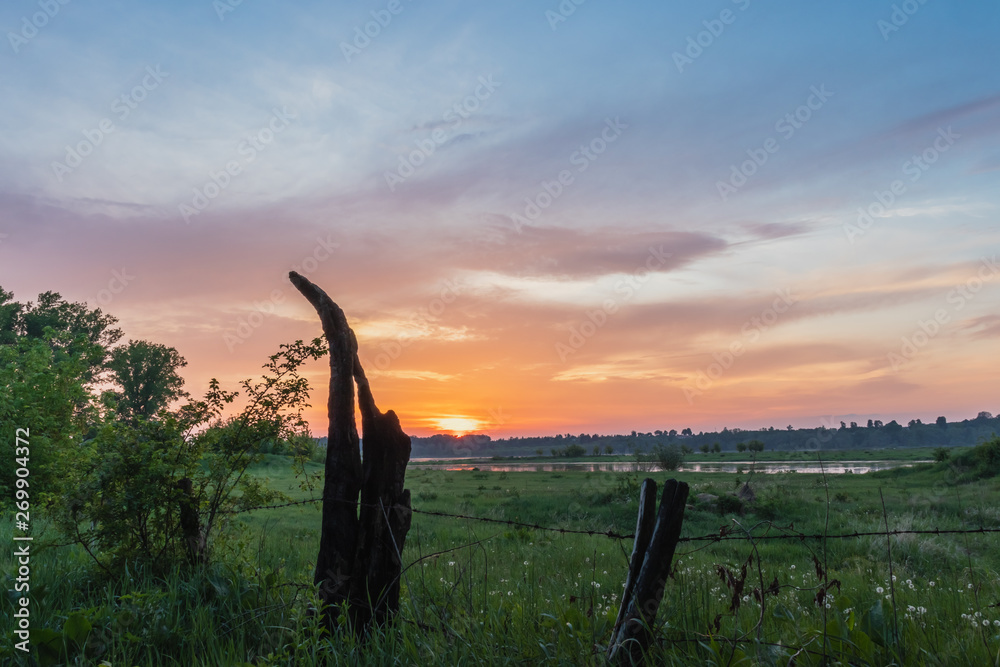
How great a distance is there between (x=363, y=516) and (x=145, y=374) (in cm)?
6921

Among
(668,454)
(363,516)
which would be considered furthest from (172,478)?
(668,454)

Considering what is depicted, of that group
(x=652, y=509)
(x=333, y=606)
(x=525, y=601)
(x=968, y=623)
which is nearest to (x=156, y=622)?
(x=333, y=606)

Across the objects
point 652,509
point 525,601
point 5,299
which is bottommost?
point 525,601

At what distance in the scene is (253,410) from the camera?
739cm

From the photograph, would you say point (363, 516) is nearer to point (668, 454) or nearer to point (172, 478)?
point (172, 478)

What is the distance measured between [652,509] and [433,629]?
2139mm

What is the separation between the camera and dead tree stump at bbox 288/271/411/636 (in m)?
5.43

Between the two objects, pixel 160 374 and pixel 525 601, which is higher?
pixel 160 374

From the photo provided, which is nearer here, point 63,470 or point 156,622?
point 156,622

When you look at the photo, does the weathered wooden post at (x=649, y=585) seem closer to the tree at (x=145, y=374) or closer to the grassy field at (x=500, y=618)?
the grassy field at (x=500, y=618)

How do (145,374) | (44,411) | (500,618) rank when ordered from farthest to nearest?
(145,374)
(44,411)
(500,618)

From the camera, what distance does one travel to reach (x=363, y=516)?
565 cm

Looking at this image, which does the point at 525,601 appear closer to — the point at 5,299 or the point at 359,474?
the point at 359,474

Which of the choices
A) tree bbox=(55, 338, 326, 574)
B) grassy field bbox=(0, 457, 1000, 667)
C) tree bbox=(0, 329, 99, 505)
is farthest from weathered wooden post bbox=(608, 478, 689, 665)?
tree bbox=(0, 329, 99, 505)
